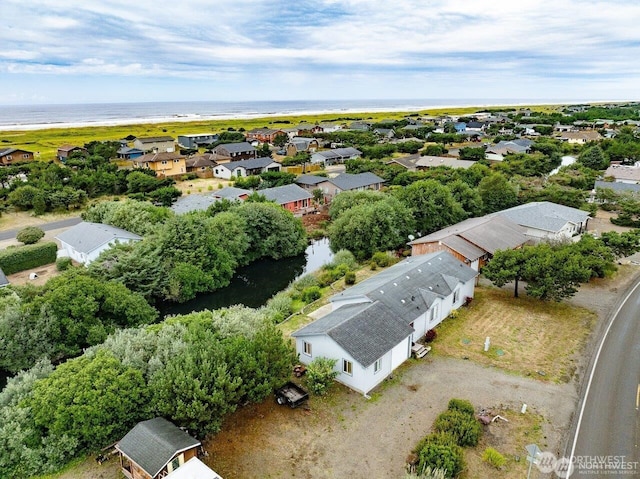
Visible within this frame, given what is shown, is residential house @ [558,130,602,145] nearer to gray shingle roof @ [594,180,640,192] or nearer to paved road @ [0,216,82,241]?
gray shingle roof @ [594,180,640,192]

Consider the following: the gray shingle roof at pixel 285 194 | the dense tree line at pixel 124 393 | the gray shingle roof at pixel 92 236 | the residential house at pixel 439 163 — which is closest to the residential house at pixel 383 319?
the dense tree line at pixel 124 393

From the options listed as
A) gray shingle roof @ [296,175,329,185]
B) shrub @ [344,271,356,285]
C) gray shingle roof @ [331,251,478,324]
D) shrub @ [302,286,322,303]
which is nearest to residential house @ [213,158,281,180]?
gray shingle roof @ [296,175,329,185]

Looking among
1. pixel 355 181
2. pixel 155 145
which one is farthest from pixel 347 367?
pixel 155 145

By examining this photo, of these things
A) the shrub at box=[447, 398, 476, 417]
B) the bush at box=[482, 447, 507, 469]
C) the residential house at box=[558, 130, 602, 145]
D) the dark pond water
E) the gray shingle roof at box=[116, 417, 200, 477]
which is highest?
the residential house at box=[558, 130, 602, 145]

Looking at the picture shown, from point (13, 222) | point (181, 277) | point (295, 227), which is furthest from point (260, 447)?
point (13, 222)

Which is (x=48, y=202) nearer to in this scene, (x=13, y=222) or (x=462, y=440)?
(x=13, y=222)

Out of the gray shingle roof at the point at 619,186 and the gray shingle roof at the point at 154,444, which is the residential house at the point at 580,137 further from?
the gray shingle roof at the point at 154,444

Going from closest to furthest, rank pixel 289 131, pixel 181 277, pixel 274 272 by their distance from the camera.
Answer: pixel 181 277
pixel 274 272
pixel 289 131

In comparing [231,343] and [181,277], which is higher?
[231,343]
